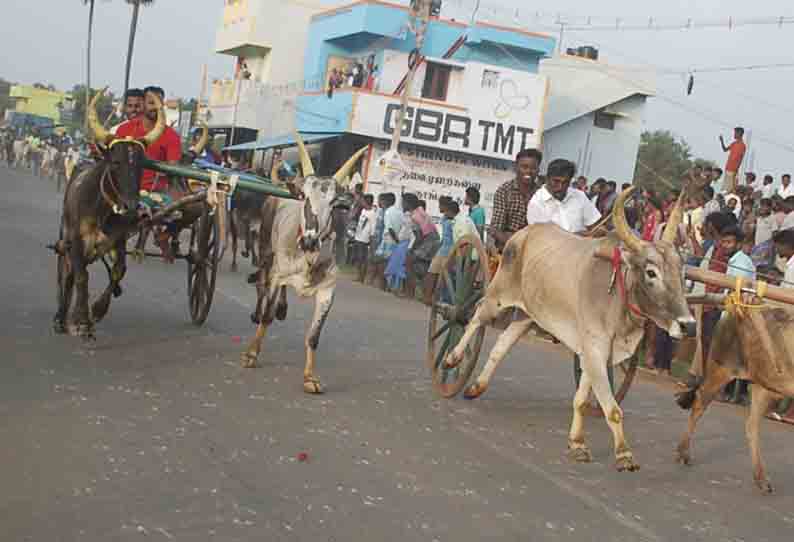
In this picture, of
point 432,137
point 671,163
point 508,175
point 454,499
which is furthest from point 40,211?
point 671,163

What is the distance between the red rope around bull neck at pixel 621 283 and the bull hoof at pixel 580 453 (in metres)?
0.96

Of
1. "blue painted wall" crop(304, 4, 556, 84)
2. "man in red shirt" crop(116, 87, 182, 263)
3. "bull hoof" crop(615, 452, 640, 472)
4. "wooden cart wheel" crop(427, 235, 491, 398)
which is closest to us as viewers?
"bull hoof" crop(615, 452, 640, 472)

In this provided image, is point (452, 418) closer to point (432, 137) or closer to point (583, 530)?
point (583, 530)

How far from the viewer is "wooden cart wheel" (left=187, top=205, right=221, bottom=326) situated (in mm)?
11289

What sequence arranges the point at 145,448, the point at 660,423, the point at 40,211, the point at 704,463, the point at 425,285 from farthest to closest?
the point at 40,211 → the point at 425,285 → the point at 660,423 → the point at 704,463 → the point at 145,448

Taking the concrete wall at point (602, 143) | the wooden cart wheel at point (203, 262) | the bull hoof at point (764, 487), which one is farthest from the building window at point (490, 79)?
the bull hoof at point (764, 487)

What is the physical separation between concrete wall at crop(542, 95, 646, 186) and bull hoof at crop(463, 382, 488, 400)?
31.7 m

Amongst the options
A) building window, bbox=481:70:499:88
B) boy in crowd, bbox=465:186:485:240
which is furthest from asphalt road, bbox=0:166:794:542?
building window, bbox=481:70:499:88

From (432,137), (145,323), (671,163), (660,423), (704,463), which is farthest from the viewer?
(671,163)

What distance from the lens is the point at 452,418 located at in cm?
861

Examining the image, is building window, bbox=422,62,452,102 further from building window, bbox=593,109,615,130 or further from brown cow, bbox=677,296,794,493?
brown cow, bbox=677,296,794,493

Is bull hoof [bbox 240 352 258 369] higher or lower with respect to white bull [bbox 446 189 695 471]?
lower

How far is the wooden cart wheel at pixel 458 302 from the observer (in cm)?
929

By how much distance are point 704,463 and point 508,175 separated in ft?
91.8
